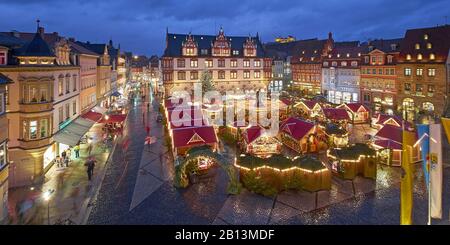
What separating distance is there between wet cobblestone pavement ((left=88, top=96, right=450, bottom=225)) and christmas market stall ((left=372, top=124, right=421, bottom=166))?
156 cm

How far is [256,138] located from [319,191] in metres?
8.96

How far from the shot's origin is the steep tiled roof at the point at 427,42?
1785 inches

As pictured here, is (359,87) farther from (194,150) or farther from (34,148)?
(34,148)

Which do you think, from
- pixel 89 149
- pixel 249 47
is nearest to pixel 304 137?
pixel 89 149

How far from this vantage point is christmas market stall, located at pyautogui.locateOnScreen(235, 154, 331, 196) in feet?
62.4

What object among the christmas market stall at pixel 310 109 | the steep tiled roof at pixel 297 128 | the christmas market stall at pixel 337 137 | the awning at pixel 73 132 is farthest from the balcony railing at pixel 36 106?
the christmas market stall at pixel 310 109

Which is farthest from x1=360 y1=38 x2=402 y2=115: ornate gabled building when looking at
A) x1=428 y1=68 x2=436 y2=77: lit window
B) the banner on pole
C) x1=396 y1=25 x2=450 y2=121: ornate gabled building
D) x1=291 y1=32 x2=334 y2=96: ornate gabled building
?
the banner on pole

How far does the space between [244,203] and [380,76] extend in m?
47.9

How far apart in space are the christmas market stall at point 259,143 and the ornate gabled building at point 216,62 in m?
38.7

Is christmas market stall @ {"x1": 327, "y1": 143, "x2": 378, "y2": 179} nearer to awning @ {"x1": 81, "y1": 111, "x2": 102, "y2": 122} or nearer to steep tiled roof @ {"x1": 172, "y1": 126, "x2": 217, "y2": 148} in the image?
steep tiled roof @ {"x1": 172, "y1": 126, "x2": 217, "y2": 148}

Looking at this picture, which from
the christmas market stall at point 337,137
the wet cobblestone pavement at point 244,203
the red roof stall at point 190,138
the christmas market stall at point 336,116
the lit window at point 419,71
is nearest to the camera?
the wet cobblestone pavement at point 244,203

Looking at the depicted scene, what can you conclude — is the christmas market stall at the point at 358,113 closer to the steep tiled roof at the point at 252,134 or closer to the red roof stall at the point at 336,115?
the red roof stall at the point at 336,115
